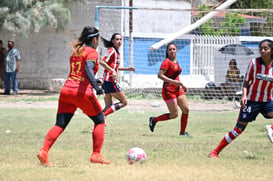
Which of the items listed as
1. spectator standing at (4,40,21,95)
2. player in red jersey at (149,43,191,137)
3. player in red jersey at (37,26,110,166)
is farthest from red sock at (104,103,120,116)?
spectator standing at (4,40,21,95)

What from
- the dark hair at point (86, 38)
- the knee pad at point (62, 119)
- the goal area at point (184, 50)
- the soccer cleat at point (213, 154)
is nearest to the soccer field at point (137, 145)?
the soccer cleat at point (213, 154)

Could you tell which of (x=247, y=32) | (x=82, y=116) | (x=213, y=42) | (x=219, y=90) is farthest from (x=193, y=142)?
(x=247, y=32)

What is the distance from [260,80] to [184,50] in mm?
19599

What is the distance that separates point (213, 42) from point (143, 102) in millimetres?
6729

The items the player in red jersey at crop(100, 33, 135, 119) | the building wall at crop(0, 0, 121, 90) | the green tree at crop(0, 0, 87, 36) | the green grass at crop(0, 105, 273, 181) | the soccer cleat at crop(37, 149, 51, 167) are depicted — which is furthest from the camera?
the building wall at crop(0, 0, 121, 90)

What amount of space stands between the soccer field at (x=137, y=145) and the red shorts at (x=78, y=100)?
715 millimetres

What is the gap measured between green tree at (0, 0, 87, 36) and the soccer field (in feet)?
27.3

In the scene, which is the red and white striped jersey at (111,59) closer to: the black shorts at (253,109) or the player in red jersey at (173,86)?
the player in red jersey at (173,86)

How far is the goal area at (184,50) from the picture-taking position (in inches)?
899

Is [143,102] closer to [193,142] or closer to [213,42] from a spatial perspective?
[213,42]

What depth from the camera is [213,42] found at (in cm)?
2650

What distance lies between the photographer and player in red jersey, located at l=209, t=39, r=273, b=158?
8742 millimetres

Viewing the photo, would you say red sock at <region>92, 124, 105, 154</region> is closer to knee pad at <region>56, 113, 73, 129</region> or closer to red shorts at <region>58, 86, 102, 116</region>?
red shorts at <region>58, 86, 102, 116</region>

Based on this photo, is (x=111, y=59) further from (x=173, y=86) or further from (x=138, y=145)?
(x=138, y=145)
